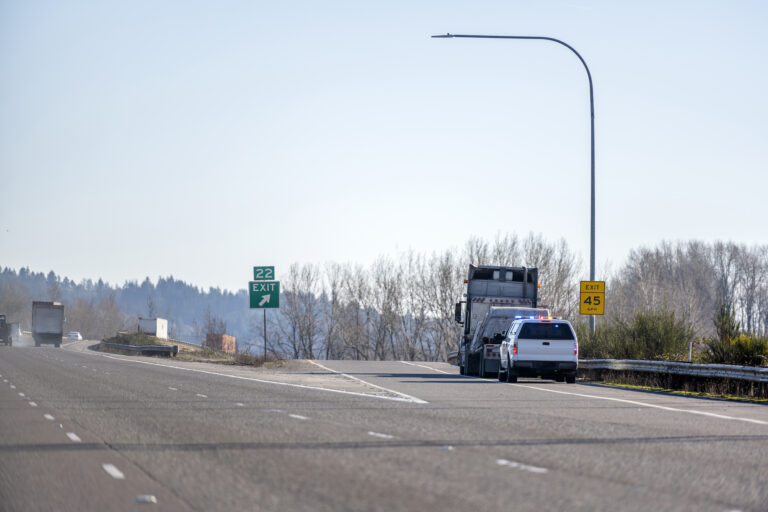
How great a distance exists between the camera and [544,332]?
28688mm

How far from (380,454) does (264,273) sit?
1538 inches

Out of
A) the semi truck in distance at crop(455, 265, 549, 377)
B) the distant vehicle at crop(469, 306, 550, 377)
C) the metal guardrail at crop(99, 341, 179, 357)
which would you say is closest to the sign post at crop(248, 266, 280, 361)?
the semi truck in distance at crop(455, 265, 549, 377)

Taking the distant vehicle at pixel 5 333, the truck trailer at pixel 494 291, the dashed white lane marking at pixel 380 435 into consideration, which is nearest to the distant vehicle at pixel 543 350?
the truck trailer at pixel 494 291

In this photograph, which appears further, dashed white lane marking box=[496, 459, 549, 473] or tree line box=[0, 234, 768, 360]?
tree line box=[0, 234, 768, 360]

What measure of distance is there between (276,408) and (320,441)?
18.9 feet

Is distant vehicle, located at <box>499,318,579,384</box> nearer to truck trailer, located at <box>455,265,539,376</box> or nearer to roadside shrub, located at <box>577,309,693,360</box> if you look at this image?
roadside shrub, located at <box>577,309,693,360</box>

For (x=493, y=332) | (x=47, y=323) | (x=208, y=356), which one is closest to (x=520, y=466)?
(x=493, y=332)

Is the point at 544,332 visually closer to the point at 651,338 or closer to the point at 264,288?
the point at 651,338

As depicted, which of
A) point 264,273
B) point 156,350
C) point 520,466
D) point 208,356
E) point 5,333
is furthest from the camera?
point 5,333

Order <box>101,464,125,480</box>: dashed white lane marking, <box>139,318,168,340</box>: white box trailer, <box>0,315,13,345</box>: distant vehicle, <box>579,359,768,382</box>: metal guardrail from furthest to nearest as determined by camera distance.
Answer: <box>139,318,168,340</box>: white box trailer < <box>0,315,13,345</box>: distant vehicle < <box>579,359,768,382</box>: metal guardrail < <box>101,464,125,480</box>: dashed white lane marking

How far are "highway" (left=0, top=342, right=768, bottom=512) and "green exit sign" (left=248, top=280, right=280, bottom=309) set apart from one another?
2811 cm

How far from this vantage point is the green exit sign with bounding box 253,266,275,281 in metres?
48.9

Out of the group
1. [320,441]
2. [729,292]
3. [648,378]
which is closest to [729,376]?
[648,378]

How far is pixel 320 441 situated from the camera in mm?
11930
